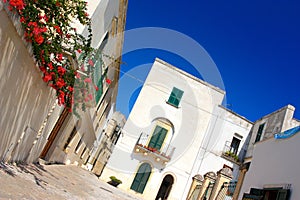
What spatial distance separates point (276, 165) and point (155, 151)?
398 inches

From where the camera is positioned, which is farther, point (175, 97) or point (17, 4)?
point (175, 97)

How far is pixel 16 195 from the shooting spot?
136 inches

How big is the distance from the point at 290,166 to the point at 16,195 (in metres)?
6.47

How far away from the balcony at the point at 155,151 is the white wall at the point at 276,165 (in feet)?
26.8

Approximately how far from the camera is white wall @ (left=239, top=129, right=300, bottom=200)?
7016 mm

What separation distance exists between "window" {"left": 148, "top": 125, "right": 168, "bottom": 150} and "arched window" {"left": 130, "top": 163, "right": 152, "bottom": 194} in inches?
53.6

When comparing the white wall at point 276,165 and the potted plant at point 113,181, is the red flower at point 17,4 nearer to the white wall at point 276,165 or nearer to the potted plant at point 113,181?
the white wall at point 276,165

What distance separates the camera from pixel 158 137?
1822cm

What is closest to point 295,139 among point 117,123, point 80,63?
point 80,63

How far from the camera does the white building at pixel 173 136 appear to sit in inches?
691

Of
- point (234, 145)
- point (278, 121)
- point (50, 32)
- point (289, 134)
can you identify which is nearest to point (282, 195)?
point (289, 134)

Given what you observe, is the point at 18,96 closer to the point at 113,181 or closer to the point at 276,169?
the point at 276,169

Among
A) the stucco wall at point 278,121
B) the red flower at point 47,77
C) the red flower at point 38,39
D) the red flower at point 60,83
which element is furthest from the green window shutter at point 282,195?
the stucco wall at point 278,121

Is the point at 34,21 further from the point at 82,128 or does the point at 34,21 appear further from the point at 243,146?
the point at 243,146
